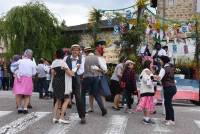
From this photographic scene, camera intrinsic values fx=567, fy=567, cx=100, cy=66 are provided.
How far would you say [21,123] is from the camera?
12.7 metres

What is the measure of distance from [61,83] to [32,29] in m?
31.1

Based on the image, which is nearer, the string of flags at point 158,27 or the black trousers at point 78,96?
the black trousers at point 78,96

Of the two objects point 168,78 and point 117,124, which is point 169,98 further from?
point 117,124

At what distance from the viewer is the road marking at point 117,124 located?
11820mm

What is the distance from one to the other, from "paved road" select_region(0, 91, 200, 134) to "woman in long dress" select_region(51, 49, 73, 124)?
38 centimetres

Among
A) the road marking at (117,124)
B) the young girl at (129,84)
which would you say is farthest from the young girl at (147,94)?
the young girl at (129,84)

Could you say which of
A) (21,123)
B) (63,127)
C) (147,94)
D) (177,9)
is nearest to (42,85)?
(147,94)

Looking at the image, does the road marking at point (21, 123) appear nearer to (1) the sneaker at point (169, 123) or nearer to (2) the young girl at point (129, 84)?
(2) the young girl at point (129, 84)

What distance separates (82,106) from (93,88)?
172 cm

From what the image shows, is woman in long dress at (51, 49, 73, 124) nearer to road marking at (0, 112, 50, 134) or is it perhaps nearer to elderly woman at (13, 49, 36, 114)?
road marking at (0, 112, 50, 134)

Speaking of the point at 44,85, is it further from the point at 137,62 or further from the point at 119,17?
the point at 119,17

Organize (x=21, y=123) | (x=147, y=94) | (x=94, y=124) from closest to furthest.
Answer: (x=21, y=123)
(x=94, y=124)
(x=147, y=94)

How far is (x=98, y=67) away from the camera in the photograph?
573 inches

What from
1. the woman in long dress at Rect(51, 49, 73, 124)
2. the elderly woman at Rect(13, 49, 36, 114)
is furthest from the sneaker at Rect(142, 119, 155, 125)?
the elderly woman at Rect(13, 49, 36, 114)
